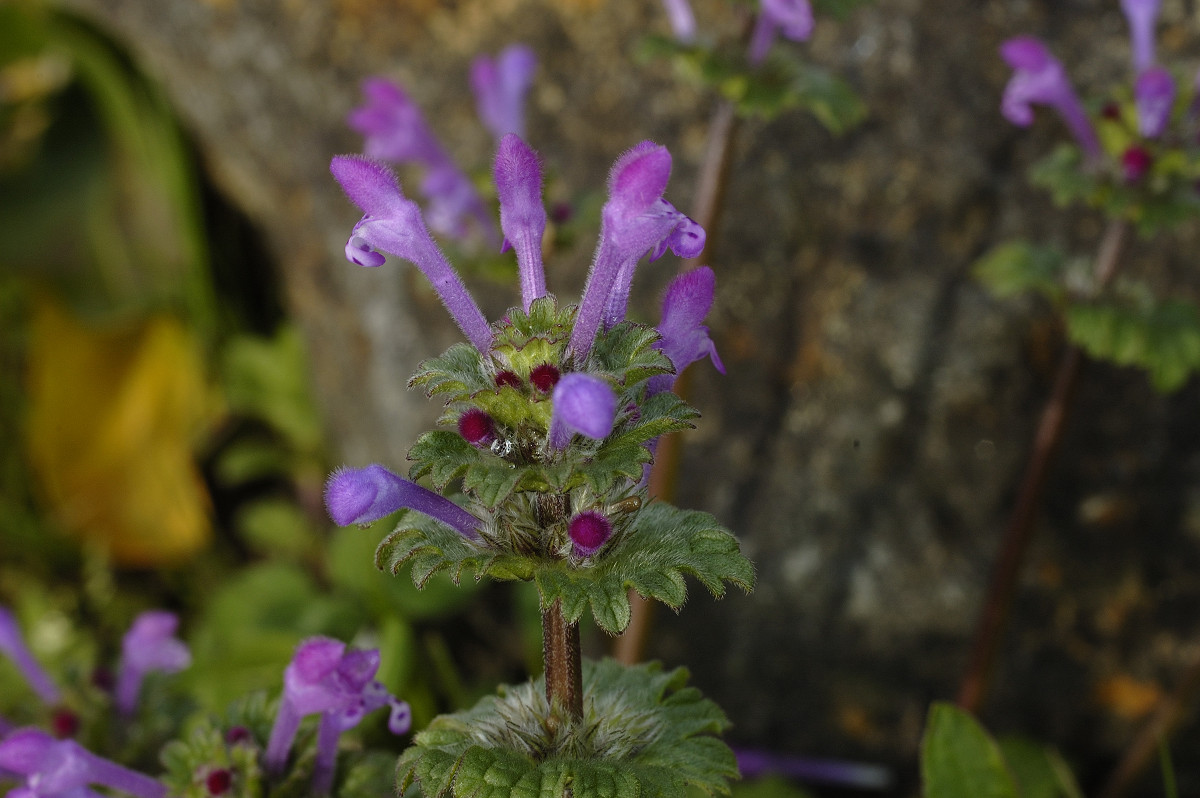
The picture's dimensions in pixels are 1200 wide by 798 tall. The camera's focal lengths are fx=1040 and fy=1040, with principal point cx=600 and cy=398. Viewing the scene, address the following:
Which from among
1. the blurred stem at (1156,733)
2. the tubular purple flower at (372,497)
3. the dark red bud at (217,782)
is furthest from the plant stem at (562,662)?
the blurred stem at (1156,733)

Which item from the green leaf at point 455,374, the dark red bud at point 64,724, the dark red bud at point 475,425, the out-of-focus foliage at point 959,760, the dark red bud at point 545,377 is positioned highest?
the green leaf at point 455,374

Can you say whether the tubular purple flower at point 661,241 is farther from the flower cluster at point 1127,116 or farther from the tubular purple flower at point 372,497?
the flower cluster at point 1127,116

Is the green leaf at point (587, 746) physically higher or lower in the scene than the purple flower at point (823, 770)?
higher

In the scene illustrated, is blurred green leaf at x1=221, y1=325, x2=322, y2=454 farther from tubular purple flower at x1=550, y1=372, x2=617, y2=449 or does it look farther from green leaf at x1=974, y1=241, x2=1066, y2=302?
tubular purple flower at x1=550, y1=372, x2=617, y2=449

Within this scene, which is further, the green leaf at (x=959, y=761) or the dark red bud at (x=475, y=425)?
the green leaf at (x=959, y=761)

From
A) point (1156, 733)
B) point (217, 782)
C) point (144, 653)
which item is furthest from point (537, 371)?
point (1156, 733)

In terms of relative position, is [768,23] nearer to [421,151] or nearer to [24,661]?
[421,151]
